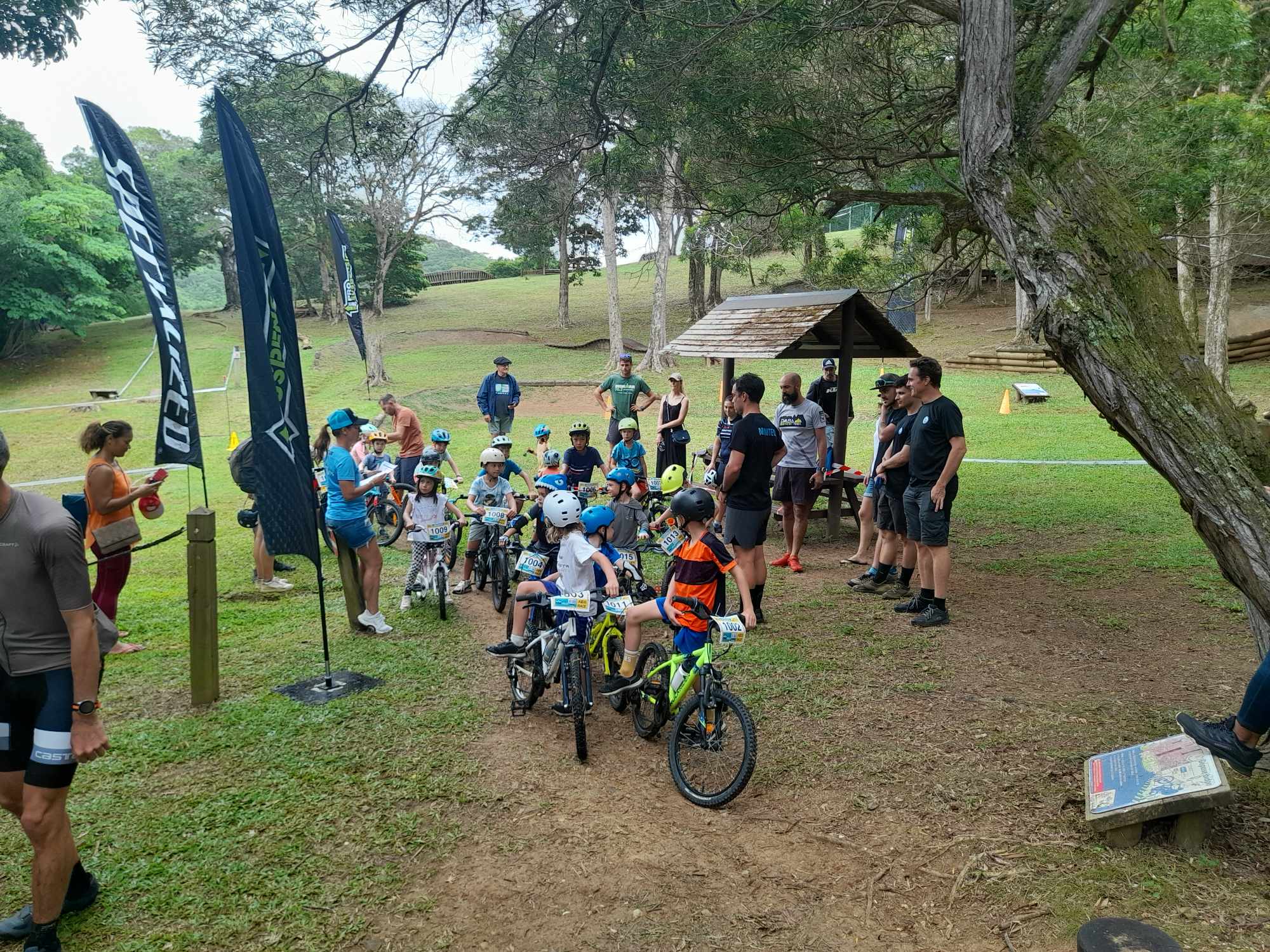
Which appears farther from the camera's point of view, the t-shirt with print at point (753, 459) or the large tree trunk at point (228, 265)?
the large tree trunk at point (228, 265)

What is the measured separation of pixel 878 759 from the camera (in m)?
5.22

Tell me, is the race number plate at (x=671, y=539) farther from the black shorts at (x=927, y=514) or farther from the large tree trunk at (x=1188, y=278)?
the large tree trunk at (x=1188, y=278)

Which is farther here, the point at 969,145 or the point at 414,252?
the point at 414,252

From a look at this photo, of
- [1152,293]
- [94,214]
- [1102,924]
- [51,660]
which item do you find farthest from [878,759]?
[94,214]

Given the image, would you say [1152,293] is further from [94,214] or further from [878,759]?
[94,214]

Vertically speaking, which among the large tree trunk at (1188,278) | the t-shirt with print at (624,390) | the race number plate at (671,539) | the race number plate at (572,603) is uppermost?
the large tree trunk at (1188,278)

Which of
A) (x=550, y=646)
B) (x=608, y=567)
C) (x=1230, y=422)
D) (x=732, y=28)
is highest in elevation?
(x=732, y=28)

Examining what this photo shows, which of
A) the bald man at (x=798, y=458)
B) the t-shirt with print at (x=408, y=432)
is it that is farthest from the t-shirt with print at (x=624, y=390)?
the bald man at (x=798, y=458)

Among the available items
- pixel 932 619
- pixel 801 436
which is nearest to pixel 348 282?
pixel 801 436

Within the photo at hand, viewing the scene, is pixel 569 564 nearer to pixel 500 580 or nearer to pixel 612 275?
pixel 500 580

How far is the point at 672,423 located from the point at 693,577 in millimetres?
6316

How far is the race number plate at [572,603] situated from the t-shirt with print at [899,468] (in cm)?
383

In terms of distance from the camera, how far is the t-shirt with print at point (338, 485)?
7.20m

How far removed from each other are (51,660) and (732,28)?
701 centimetres
